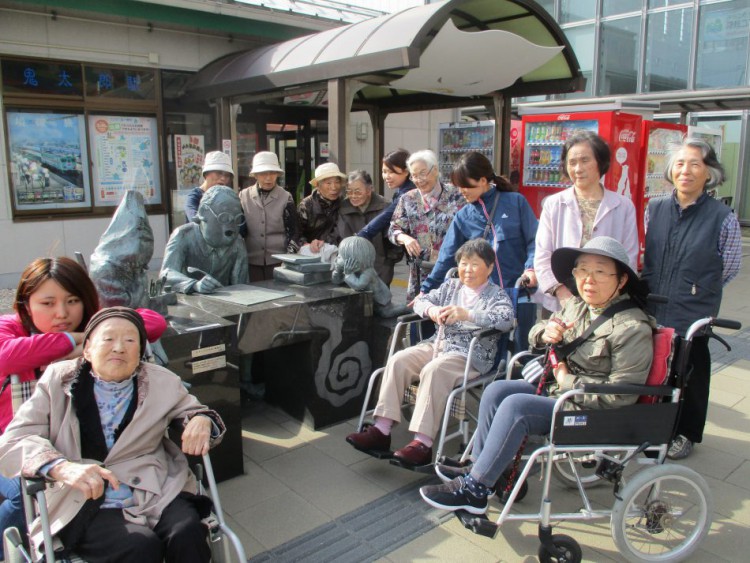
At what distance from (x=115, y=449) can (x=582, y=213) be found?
272cm

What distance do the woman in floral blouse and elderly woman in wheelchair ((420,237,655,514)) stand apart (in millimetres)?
1623

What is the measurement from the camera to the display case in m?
10.4

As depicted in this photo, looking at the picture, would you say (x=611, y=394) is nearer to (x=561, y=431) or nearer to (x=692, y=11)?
(x=561, y=431)

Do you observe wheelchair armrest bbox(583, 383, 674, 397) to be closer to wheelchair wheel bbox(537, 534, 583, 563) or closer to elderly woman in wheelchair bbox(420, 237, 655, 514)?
elderly woman in wheelchair bbox(420, 237, 655, 514)

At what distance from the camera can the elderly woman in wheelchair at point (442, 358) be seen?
3182mm

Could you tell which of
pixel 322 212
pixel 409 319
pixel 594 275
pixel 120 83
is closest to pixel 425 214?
pixel 322 212

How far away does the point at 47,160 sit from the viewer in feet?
24.6

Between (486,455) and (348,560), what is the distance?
2.55 feet

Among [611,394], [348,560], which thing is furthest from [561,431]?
[348,560]

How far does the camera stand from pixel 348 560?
106 inches

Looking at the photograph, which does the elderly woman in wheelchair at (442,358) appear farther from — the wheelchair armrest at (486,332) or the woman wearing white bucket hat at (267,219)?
the woman wearing white bucket hat at (267,219)

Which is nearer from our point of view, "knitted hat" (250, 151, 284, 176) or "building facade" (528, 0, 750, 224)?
"knitted hat" (250, 151, 284, 176)

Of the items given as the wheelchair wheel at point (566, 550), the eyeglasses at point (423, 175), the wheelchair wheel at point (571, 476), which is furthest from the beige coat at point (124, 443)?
the eyeglasses at point (423, 175)

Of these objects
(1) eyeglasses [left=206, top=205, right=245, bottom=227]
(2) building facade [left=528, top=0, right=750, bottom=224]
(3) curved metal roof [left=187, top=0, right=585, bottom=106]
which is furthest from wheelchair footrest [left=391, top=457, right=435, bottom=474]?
(2) building facade [left=528, top=0, right=750, bottom=224]
